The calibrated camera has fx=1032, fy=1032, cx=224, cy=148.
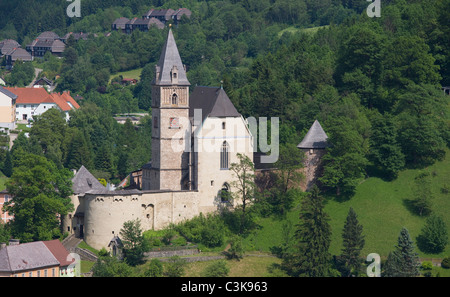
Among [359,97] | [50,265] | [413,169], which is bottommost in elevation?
[50,265]

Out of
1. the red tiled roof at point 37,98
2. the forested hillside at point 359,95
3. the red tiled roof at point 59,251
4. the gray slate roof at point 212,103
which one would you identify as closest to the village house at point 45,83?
the red tiled roof at point 37,98

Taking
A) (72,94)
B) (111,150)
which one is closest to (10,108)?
(111,150)

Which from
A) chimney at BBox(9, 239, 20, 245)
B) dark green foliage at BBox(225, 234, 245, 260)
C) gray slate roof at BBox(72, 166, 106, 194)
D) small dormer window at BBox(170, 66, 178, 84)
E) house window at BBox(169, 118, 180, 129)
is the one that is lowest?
dark green foliage at BBox(225, 234, 245, 260)

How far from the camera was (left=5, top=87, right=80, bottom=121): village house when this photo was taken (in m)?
140

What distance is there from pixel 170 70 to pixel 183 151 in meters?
6.87

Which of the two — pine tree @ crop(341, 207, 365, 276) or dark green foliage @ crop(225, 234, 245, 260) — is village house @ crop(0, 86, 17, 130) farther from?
pine tree @ crop(341, 207, 365, 276)

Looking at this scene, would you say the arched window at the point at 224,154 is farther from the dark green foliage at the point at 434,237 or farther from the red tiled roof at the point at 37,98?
the red tiled roof at the point at 37,98

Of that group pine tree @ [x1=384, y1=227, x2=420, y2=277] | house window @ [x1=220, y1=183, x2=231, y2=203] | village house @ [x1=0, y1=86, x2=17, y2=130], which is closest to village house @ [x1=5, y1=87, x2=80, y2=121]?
village house @ [x1=0, y1=86, x2=17, y2=130]

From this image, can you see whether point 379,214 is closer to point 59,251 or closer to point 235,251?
point 235,251

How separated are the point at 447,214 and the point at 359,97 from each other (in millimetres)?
21116

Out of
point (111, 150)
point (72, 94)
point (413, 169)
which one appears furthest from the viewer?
point (72, 94)

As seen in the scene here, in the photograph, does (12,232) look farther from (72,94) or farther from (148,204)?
(72,94)

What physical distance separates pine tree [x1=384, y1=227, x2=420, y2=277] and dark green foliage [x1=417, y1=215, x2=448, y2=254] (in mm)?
2967

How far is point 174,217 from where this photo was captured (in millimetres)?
84312
